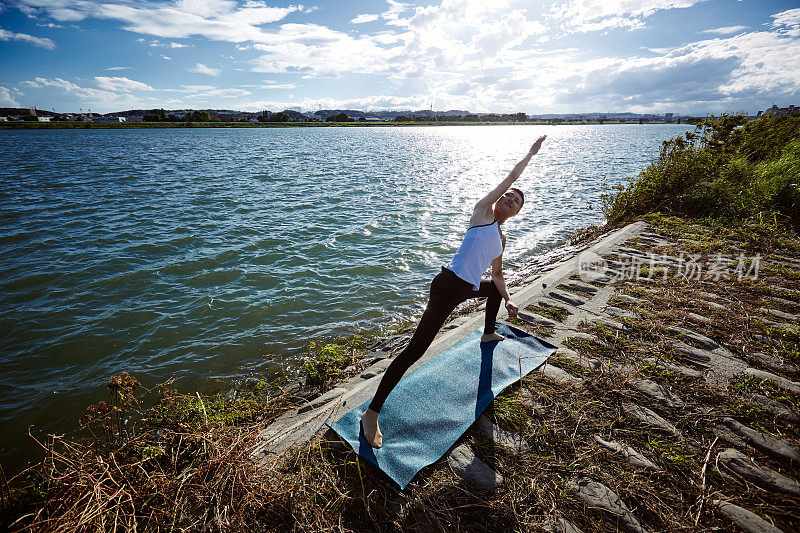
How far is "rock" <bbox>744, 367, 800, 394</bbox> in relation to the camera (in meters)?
3.83

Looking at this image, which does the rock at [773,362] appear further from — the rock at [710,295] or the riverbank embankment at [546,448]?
the rock at [710,295]

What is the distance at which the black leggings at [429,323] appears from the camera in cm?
355

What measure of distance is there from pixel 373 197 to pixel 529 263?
11.5 metres

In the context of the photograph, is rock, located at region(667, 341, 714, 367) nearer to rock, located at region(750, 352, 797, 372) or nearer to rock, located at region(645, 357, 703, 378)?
rock, located at region(645, 357, 703, 378)

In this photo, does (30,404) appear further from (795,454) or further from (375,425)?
(795,454)

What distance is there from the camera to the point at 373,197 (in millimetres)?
19859

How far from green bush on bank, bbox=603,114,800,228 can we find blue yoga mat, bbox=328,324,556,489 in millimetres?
10440

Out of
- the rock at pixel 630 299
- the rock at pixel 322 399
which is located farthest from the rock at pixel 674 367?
the rock at pixel 322 399

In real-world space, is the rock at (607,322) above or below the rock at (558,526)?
above

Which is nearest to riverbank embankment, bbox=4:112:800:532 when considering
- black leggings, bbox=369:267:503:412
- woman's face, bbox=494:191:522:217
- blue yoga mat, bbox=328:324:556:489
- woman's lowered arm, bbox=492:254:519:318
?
blue yoga mat, bbox=328:324:556:489

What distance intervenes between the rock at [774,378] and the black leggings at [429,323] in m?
3.75

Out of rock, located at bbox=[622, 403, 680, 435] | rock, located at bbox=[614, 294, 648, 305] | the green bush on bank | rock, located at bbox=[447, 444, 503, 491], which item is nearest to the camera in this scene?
rock, located at bbox=[447, 444, 503, 491]

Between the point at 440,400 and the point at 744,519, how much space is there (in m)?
2.71

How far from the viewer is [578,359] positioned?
4.66 metres
